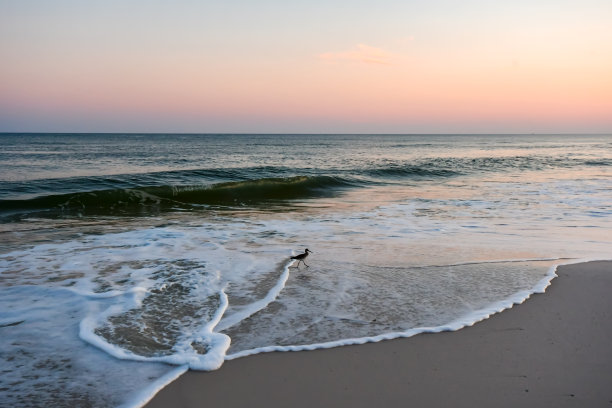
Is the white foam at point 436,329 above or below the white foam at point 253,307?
above

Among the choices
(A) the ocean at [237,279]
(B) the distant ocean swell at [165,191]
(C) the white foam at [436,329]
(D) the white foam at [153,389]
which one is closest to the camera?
(D) the white foam at [153,389]

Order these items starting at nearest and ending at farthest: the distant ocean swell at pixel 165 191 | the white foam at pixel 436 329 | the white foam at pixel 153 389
Result: the white foam at pixel 153 389 < the white foam at pixel 436 329 < the distant ocean swell at pixel 165 191

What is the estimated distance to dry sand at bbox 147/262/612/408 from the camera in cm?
303

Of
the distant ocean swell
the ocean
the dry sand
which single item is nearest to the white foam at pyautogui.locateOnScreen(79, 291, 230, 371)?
the ocean

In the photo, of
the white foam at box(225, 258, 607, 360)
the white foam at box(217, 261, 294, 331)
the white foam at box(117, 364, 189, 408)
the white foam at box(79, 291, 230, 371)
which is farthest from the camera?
the white foam at box(217, 261, 294, 331)

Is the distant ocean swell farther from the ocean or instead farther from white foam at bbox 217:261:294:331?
white foam at bbox 217:261:294:331

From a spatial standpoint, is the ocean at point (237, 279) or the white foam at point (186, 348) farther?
the ocean at point (237, 279)

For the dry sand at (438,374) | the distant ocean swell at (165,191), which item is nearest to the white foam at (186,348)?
the dry sand at (438,374)

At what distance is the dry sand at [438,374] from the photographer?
9.95ft

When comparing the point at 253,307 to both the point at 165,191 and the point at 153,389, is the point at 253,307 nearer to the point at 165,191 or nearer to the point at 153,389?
the point at 153,389

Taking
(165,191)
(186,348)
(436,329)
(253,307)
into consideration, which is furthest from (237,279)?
(165,191)

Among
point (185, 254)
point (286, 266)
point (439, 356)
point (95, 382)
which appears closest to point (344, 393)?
point (439, 356)

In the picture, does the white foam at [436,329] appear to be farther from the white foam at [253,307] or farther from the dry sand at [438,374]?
the white foam at [253,307]

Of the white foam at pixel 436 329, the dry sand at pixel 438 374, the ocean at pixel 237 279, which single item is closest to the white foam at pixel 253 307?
the ocean at pixel 237 279
